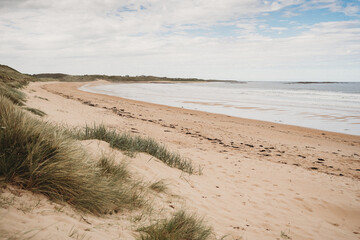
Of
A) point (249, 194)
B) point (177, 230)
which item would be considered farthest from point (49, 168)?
point (249, 194)

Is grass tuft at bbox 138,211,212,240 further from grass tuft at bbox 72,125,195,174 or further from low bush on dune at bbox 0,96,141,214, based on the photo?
grass tuft at bbox 72,125,195,174

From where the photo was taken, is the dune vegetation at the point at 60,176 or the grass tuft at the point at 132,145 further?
the grass tuft at the point at 132,145

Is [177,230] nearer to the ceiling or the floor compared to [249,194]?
nearer to the ceiling

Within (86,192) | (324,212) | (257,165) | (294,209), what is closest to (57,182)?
(86,192)

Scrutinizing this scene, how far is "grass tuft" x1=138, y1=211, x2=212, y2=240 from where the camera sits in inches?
107

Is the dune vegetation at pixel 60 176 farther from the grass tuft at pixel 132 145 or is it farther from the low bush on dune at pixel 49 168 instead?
the grass tuft at pixel 132 145

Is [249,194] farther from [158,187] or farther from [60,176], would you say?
[60,176]

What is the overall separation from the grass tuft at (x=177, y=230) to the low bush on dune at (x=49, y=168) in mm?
718

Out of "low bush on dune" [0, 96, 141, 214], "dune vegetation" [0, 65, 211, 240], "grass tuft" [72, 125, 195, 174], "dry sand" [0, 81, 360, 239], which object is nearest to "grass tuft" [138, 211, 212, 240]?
"dune vegetation" [0, 65, 211, 240]

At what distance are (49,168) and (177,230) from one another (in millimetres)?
1696

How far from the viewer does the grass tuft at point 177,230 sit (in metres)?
2.71

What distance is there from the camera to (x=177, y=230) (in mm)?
2891

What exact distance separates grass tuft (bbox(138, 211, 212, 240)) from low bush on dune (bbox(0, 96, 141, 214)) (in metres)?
0.72

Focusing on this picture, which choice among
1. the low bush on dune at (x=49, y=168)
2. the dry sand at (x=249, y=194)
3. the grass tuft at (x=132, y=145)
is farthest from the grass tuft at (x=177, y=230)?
the grass tuft at (x=132, y=145)
